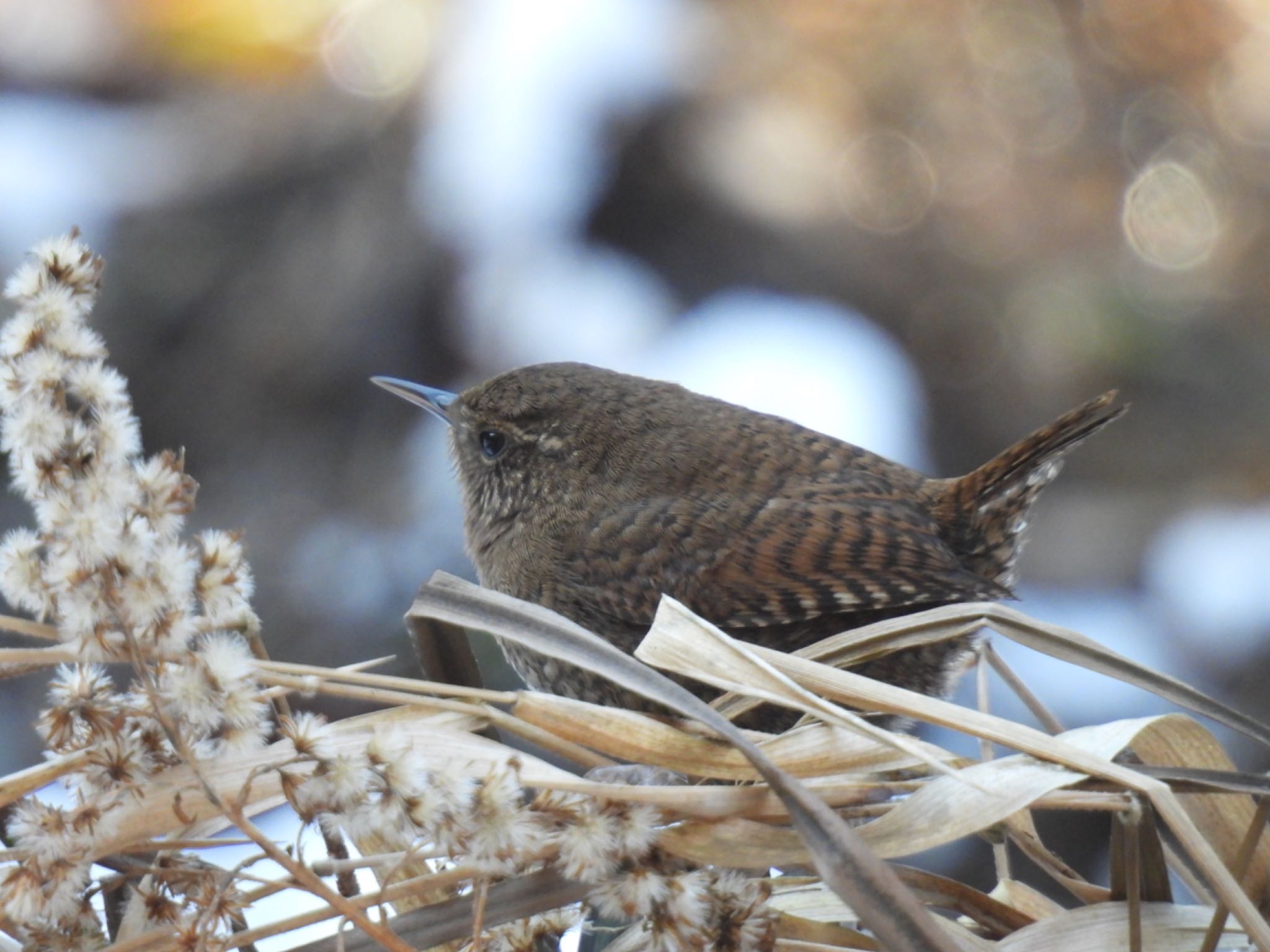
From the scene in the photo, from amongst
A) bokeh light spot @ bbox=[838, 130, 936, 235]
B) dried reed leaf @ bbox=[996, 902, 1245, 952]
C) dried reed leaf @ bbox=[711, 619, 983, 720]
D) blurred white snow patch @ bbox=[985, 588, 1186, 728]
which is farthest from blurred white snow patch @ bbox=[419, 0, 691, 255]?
dried reed leaf @ bbox=[996, 902, 1245, 952]

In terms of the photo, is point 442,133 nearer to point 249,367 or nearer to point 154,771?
point 249,367

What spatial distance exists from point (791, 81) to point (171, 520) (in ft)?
7.66

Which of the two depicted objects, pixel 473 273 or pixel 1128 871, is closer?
pixel 1128 871

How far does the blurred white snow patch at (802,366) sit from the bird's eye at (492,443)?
1.68 feet

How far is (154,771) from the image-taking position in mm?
933

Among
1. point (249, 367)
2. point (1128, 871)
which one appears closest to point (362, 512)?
point (249, 367)

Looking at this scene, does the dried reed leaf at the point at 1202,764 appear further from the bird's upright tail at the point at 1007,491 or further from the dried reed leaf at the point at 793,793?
the bird's upright tail at the point at 1007,491

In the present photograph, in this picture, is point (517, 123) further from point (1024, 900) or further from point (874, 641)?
point (1024, 900)

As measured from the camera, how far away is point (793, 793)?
2.93 ft

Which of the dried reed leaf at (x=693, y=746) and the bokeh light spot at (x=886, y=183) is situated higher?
the bokeh light spot at (x=886, y=183)

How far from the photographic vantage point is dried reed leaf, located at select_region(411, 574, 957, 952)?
84 cm

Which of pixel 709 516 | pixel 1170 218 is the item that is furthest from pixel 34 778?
pixel 1170 218

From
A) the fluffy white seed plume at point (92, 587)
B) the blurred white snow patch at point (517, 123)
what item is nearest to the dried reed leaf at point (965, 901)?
the fluffy white seed plume at point (92, 587)

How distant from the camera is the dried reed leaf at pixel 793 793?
0.84 m
